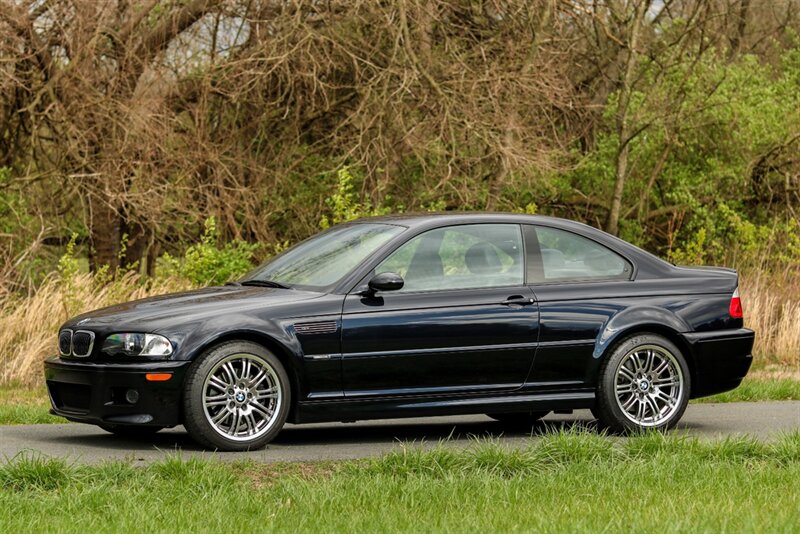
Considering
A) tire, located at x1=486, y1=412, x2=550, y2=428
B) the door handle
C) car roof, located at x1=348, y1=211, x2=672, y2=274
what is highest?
car roof, located at x1=348, y1=211, x2=672, y2=274

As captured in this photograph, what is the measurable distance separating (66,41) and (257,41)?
9.87 ft

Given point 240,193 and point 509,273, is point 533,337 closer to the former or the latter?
Result: point 509,273

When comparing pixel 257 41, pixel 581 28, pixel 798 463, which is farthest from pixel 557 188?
pixel 798 463

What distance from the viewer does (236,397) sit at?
28.6 feet

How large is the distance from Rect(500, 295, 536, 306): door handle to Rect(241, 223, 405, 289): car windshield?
35.7 inches

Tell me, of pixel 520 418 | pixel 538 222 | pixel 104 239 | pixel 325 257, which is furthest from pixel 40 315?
pixel 104 239

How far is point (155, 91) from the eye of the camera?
21.1 m

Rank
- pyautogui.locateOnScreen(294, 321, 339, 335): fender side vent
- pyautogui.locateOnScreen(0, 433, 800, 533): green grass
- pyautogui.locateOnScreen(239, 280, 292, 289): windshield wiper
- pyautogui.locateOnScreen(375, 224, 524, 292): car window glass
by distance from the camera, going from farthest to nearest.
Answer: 1. pyautogui.locateOnScreen(239, 280, 292, 289): windshield wiper
2. pyautogui.locateOnScreen(375, 224, 524, 292): car window glass
3. pyautogui.locateOnScreen(294, 321, 339, 335): fender side vent
4. pyautogui.locateOnScreen(0, 433, 800, 533): green grass

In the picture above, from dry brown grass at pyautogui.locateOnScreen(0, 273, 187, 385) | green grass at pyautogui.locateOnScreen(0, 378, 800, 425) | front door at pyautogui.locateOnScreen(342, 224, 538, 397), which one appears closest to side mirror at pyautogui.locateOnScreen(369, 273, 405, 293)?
front door at pyautogui.locateOnScreen(342, 224, 538, 397)

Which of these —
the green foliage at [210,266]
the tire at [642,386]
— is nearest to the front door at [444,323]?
the tire at [642,386]

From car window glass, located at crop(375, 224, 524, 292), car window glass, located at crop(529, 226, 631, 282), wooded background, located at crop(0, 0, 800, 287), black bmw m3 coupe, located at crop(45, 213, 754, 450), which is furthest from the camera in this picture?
wooded background, located at crop(0, 0, 800, 287)

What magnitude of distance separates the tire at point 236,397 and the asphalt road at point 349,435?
0.45 feet

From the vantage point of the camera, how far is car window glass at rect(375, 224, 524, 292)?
9438 millimetres

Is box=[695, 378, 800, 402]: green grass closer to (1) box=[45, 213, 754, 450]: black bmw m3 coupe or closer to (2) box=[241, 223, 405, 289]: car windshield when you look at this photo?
(1) box=[45, 213, 754, 450]: black bmw m3 coupe
